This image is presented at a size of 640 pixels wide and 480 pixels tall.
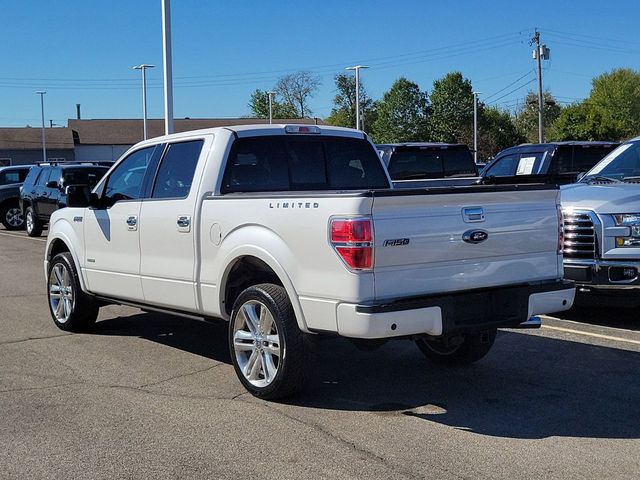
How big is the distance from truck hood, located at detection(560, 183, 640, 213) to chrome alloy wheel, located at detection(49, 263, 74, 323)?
5321 mm

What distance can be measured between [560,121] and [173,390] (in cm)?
6283

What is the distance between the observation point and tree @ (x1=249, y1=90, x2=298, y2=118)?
98.6 meters

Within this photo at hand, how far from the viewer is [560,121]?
63750 millimetres

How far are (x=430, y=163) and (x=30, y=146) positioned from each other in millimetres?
63539

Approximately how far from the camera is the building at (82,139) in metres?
70.8

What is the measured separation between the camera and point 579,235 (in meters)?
7.79

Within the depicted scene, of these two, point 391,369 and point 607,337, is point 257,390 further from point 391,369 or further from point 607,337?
point 607,337

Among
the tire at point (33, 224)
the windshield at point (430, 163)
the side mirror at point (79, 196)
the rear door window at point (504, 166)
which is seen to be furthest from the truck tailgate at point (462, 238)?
the tire at point (33, 224)

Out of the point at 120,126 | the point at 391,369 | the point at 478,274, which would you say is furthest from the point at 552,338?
the point at 120,126

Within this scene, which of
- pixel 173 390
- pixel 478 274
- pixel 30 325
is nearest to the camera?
pixel 478 274

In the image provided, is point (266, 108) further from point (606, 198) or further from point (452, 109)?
point (606, 198)

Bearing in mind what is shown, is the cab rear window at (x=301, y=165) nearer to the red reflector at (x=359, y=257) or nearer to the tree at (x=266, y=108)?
the red reflector at (x=359, y=257)

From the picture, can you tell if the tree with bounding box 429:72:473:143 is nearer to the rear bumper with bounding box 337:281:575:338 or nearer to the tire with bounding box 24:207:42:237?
the tire with bounding box 24:207:42:237

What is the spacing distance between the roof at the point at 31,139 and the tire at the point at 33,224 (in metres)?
53.0
